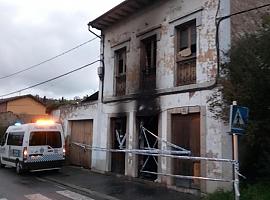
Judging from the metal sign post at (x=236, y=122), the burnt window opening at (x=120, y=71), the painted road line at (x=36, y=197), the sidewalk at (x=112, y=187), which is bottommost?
the painted road line at (x=36, y=197)

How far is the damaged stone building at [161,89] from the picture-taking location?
36.1 feet

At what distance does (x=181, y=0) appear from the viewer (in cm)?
1258

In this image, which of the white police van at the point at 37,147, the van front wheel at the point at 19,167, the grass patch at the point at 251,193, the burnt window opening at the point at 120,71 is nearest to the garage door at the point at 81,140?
the white police van at the point at 37,147

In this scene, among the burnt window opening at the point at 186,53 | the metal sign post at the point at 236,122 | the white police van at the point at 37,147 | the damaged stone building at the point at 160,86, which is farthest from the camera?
the white police van at the point at 37,147

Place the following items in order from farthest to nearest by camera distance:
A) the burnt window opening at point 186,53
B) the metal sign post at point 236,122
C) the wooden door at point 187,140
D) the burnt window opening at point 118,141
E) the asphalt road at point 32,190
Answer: the burnt window opening at point 118,141
the burnt window opening at point 186,53
the wooden door at point 187,140
the asphalt road at point 32,190
the metal sign post at point 236,122

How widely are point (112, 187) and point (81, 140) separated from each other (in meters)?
6.43

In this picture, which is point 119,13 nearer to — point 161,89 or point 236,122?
point 161,89

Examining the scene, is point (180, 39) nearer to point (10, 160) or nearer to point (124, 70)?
point (124, 70)

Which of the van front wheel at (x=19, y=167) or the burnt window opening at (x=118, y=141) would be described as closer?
the burnt window opening at (x=118, y=141)

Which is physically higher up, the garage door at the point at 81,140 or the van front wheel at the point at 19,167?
the garage door at the point at 81,140

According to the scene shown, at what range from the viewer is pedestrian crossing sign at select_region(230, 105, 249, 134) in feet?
24.8

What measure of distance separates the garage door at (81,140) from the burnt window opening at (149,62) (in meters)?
4.74

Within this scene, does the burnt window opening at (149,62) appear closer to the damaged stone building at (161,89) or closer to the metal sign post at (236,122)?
the damaged stone building at (161,89)

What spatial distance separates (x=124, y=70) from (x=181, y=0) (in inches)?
166
